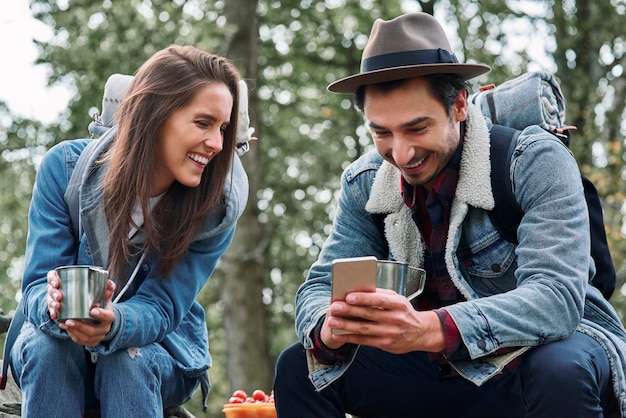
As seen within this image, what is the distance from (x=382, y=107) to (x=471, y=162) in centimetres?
39

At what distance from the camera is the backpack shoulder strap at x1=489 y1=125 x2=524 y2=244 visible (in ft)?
11.3

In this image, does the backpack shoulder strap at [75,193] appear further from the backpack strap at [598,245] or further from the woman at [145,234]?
the backpack strap at [598,245]

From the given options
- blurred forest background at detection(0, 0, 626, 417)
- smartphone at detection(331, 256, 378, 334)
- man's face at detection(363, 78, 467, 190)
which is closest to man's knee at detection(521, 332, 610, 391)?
smartphone at detection(331, 256, 378, 334)

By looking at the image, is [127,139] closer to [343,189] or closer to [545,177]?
[343,189]

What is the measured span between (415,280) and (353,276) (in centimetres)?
54

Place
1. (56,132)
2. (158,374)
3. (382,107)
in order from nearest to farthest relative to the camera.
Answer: (382,107) < (158,374) < (56,132)

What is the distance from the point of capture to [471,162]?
11.5 feet

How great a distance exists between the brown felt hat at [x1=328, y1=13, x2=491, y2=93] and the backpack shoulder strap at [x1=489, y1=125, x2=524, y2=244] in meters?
0.29

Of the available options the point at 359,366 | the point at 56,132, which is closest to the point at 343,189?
the point at 359,366

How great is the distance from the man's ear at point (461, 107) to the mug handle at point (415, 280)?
0.62 meters

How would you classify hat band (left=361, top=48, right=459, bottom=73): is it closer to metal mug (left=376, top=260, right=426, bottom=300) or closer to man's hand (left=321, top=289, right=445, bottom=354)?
metal mug (left=376, top=260, right=426, bottom=300)

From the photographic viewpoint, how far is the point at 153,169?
3961 mm

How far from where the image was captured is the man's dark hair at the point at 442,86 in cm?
352

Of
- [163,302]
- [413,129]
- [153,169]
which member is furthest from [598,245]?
[153,169]
